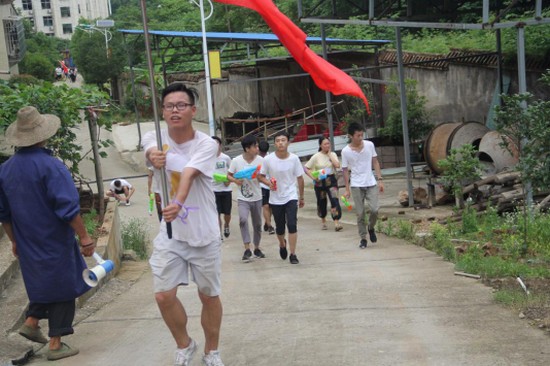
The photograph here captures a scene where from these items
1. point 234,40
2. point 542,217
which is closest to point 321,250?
point 542,217

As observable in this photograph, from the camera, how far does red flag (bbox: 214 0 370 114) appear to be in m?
8.00

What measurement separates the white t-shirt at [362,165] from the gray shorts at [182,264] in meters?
6.70

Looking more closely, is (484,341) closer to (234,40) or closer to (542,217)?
(542,217)

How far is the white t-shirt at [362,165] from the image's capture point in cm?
1246

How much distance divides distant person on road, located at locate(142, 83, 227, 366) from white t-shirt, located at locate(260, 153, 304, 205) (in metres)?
5.47

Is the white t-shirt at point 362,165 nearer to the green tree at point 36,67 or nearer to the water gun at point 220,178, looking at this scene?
the water gun at point 220,178

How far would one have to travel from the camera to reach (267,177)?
1176 centimetres

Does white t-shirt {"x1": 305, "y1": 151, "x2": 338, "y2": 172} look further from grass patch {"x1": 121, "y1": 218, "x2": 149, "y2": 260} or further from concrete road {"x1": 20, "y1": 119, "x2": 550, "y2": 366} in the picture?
concrete road {"x1": 20, "y1": 119, "x2": 550, "y2": 366}

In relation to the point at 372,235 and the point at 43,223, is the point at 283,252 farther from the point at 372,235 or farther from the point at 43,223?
the point at 43,223

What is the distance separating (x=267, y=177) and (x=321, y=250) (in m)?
1.60

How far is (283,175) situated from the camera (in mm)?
11531

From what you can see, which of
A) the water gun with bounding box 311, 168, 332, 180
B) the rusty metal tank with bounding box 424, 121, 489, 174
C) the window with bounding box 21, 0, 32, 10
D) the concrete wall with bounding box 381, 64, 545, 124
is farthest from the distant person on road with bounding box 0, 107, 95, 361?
the window with bounding box 21, 0, 32, 10

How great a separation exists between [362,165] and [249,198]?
1744mm

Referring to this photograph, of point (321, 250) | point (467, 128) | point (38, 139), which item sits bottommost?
point (321, 250)
